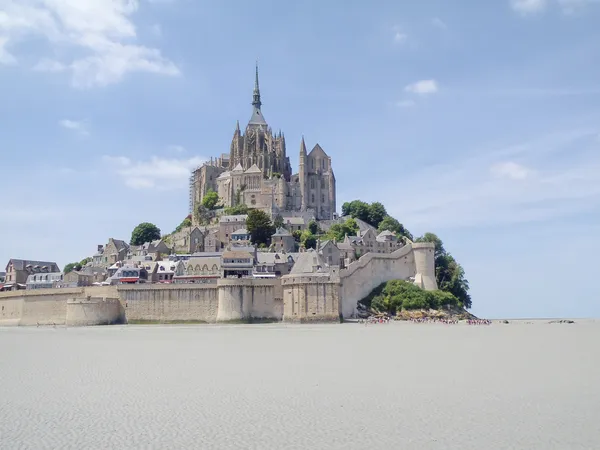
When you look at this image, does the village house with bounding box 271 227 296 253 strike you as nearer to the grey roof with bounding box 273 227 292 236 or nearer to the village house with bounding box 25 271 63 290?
the grey roof with bounding box 273 227 292 236

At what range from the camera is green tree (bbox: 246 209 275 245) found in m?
86.8

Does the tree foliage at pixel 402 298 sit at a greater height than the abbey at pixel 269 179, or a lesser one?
lesser

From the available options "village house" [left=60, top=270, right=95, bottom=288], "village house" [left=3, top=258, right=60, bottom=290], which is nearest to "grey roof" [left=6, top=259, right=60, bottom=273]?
"village house" [left=3, top=258, right=60, bottom=290]

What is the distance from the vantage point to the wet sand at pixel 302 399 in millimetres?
14289

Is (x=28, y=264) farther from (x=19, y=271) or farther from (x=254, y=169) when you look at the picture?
(x=254, y=169)

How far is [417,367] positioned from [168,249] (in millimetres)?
69581

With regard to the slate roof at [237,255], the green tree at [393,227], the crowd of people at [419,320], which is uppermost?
the green tree at [393,227]

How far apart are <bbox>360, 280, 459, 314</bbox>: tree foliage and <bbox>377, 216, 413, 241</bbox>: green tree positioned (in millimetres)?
23005

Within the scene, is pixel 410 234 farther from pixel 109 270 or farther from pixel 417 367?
pixel 417 367

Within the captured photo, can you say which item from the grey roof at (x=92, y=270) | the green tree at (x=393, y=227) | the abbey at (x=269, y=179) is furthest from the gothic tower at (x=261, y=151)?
the grey roof at (x=92, y=270)

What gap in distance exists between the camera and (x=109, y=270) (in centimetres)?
7538

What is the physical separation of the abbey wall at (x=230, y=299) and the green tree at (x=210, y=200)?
3827 cm

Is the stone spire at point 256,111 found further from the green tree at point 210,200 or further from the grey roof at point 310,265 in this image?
the grey roof at point 310,265

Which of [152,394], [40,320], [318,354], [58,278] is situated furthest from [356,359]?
[58,278]
